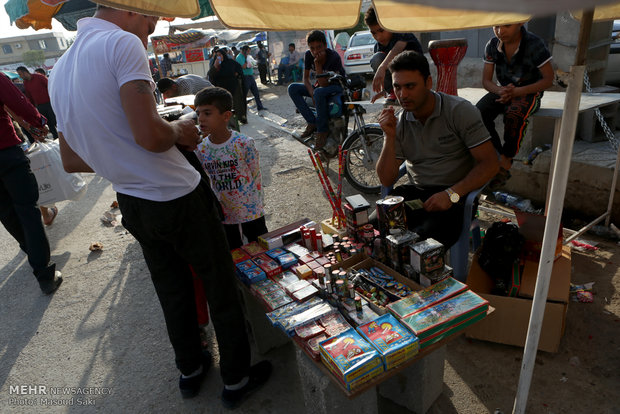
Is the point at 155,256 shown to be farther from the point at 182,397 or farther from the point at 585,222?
the point at 585,222

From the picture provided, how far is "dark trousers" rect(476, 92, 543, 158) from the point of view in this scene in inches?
118

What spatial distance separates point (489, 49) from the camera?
341cm

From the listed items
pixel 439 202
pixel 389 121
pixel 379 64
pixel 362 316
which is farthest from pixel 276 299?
pixel 379 64

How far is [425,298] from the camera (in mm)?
1969

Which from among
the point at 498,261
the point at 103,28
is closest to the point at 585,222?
Result: the point at 498,261

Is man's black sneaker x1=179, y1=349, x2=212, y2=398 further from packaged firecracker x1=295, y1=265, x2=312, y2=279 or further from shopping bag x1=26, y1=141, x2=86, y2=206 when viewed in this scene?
shopping bag x1=26, y1=141, x2=86, y2=206

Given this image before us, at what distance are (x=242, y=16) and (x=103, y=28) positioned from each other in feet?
2.08

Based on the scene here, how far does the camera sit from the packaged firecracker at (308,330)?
1866 mm

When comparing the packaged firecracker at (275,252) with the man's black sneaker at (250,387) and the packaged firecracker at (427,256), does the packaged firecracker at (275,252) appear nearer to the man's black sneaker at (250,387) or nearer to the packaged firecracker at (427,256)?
the man's black sneaker at (250,387)

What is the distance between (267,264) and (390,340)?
3.35 feet

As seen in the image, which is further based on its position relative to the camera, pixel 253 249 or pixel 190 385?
pixel 253 249

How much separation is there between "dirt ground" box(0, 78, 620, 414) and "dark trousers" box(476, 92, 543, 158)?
1.06m

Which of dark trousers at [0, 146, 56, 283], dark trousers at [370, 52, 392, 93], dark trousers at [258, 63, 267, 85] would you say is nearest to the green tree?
dark trousers at [258, 63, 267, 85]

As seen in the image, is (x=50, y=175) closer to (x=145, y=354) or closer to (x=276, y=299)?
(x=145, y=354)
